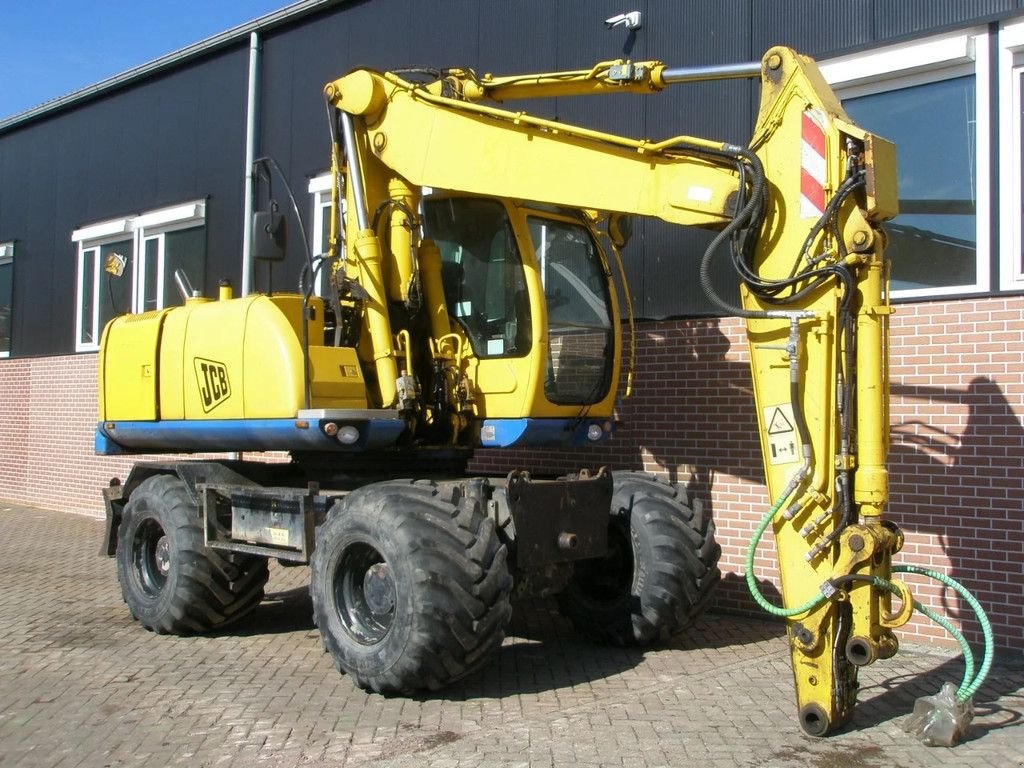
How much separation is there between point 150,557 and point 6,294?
36.3ft

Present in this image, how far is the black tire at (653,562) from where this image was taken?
6.99 metres

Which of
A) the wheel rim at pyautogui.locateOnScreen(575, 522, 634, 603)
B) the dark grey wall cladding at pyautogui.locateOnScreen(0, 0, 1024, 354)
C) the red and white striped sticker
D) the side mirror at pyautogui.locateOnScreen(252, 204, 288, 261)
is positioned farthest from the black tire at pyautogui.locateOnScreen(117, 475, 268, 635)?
the red and white striped sticker

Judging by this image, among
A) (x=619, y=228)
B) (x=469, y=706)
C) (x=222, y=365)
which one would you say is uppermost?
(x=619, y=228)

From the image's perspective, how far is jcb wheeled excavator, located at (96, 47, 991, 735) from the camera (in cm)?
523

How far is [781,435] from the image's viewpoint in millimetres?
5383

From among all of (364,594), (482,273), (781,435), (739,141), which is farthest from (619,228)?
(364,594)

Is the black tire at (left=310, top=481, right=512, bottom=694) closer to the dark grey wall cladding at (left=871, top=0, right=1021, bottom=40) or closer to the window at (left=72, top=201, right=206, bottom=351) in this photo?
the dark grey wall cladding at (left=871, top=0, right=1021, bottom=40)

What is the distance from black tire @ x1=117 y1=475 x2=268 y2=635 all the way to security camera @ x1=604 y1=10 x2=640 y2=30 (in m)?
5.35

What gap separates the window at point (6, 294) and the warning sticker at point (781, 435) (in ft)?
50.4

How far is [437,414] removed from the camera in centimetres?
731

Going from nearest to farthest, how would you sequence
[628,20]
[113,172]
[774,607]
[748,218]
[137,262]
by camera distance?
[774,607]
[748,218]
[628,20]
[137,262]
[113,172]

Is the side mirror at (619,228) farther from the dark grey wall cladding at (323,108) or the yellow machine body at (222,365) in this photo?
the yellow machine body at (222,365)

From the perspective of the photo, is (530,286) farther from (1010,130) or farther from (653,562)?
(1010,130)

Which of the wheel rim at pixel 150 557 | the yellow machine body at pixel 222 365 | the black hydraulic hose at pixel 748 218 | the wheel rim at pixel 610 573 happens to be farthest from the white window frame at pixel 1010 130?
the wheel rim at pixel 150 557
